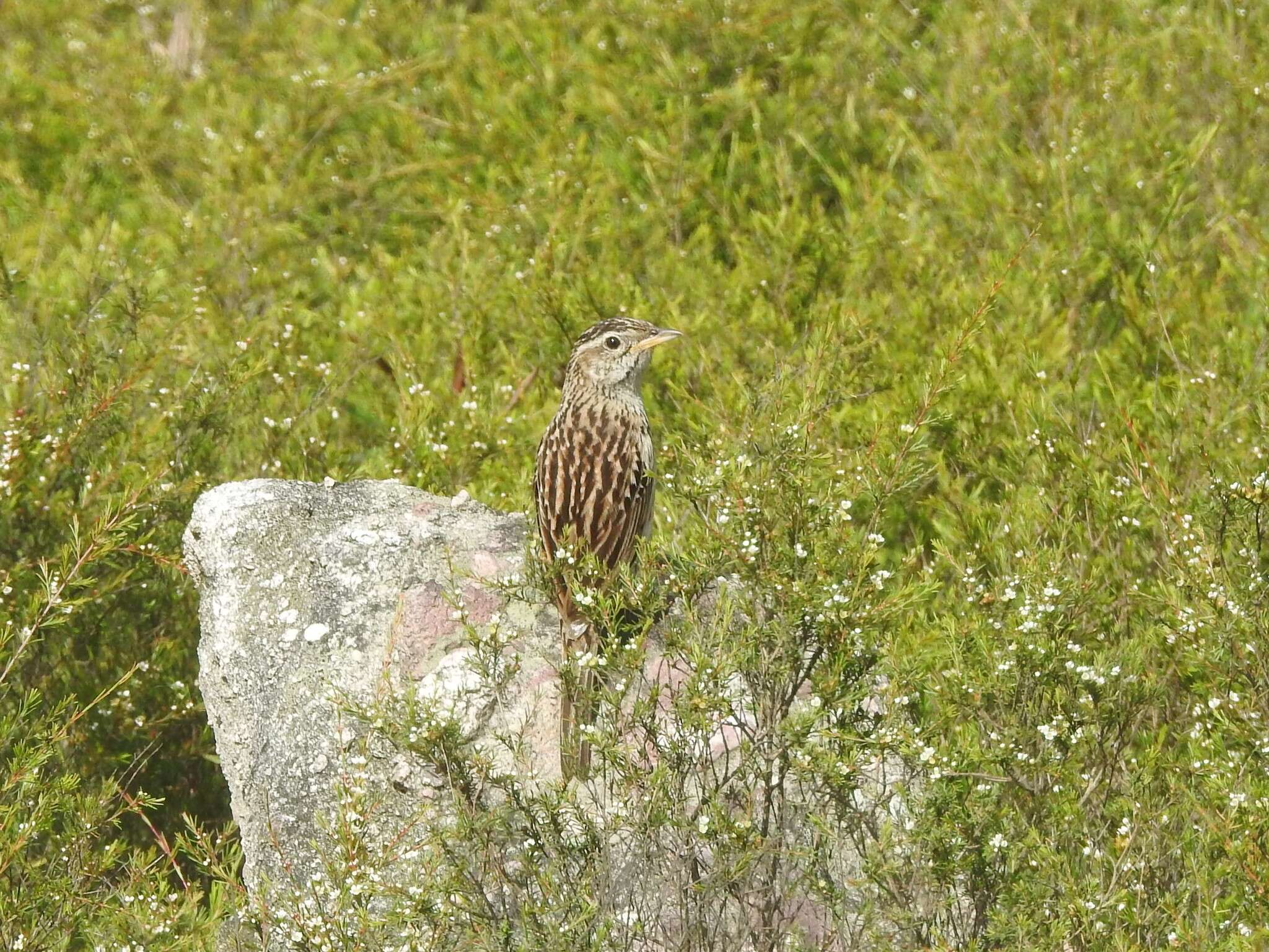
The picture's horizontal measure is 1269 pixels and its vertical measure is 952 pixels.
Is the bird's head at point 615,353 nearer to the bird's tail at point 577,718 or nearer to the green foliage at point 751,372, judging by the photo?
the green foliage at point 751,372

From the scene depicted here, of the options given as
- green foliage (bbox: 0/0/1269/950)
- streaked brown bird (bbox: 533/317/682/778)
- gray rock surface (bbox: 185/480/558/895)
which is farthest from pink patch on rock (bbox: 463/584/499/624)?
green foliage (bbox: 0/0/1269/950)

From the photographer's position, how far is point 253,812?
549cm

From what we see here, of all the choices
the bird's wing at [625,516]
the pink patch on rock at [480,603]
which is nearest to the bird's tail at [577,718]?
the pink patch on rock at [480,603]

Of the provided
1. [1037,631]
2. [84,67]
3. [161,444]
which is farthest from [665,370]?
[84,67]

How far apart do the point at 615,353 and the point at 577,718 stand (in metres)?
2.23

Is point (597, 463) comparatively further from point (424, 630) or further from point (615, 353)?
point (424, 630)

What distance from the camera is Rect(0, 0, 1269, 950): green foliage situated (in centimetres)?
500

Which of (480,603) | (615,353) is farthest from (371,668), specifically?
(615,353)

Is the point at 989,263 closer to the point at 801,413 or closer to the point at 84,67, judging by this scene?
the point at 801,413

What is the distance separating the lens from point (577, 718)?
16.6 feet

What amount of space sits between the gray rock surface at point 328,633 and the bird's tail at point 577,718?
0.15 metres

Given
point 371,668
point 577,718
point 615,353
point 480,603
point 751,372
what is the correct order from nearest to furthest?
Result: point 577,718
point 371,668
point 480,603
point 615,353
point 751,372

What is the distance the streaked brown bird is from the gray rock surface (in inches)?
7.2

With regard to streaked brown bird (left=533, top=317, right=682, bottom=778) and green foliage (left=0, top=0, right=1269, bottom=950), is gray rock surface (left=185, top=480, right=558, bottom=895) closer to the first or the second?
streaked brown bird (left=533, top=317, right=682, bottom=778)
